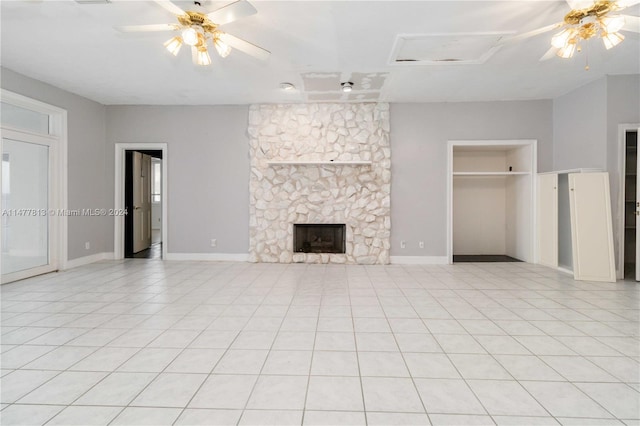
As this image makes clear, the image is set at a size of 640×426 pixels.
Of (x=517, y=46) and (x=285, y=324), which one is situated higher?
(x=517, y=46)

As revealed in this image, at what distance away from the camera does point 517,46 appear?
Result: 359cm

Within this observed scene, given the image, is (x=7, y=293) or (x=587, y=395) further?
(x=7, y=293)

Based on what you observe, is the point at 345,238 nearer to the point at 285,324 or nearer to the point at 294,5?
the point at 285,324

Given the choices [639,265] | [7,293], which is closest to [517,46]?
[639,265]

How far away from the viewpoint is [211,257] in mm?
5945

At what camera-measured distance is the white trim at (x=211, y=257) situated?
233 inches

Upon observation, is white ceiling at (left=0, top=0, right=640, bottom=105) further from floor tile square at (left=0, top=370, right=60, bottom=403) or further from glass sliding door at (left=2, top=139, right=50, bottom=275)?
floor tile square at (left=0, top=370, right=60, bottom=403)

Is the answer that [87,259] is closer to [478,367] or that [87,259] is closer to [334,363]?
[334,363]

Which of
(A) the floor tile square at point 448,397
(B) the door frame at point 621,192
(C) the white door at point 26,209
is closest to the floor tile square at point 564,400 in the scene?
A: (A) the floor tile square at point 448,397

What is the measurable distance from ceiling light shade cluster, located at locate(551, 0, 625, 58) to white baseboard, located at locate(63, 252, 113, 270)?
22.6 feet

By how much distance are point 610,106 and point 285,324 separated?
521 centimetres

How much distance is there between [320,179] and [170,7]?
3609 millimetres

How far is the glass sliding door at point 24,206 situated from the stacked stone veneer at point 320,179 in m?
3.05

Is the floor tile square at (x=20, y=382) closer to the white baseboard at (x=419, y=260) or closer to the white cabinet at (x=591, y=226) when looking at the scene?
the white baseboard at (x=419, y=260)
